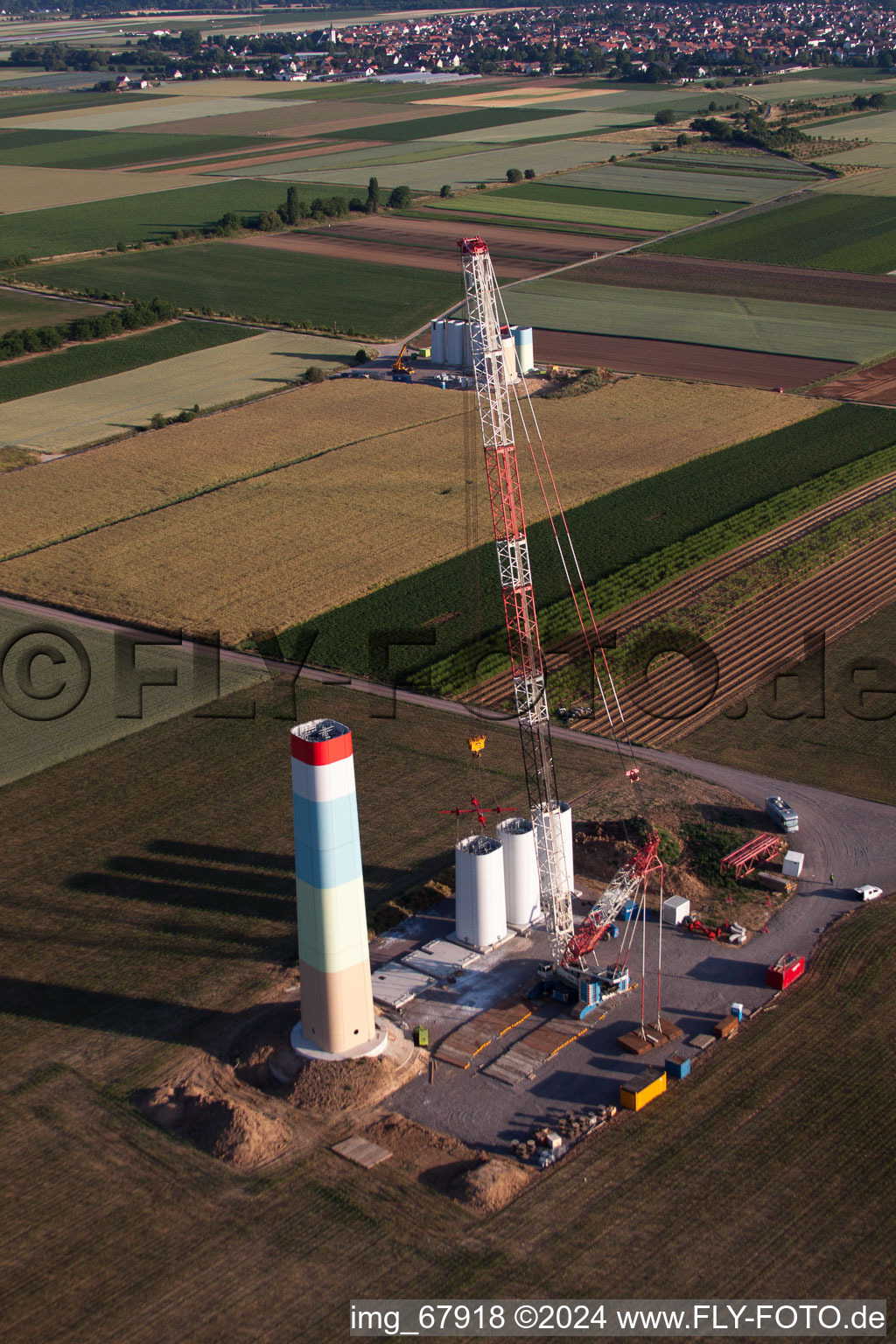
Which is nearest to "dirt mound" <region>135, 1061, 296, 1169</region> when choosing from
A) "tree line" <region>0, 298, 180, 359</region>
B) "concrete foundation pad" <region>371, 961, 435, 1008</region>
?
"concrete foundation pad" <region>371, 961, 435, 1008</region>

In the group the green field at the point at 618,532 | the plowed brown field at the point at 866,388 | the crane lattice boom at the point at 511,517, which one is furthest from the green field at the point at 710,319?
the crane lattice boom at the point at 511,517

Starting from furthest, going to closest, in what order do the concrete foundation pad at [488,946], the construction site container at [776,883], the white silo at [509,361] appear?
1. the construction site container at [776,883]
2. the concrete foundation pad at [488,946]
3. the white silo at [509,361]

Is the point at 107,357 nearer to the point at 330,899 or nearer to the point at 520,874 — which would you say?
the point at 520,874

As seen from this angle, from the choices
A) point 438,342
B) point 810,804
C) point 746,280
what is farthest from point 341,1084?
point 746,280

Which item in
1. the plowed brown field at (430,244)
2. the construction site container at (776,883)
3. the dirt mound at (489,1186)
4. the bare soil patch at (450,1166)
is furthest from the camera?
the plowed brown field at (430,244)

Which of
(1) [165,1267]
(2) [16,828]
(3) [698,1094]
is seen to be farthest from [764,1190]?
(2) [16,828]

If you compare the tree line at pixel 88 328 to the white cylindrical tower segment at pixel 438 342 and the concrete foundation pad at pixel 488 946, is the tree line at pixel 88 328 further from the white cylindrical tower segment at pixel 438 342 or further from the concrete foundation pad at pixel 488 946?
the concrete foundation pad at pixel 488 946
